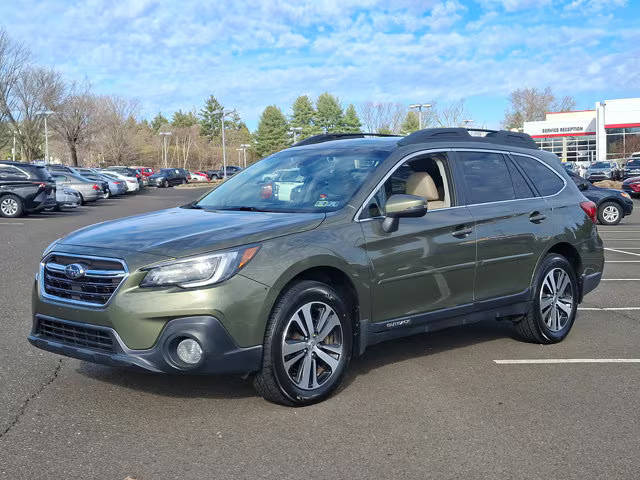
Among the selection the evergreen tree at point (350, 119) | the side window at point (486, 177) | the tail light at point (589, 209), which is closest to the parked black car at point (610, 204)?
the tail light at point (589, 209)

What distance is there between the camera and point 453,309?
5.80m

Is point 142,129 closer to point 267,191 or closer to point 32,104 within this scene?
point 32,104

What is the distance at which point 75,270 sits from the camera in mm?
4664

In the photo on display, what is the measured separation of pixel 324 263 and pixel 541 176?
2922 mm

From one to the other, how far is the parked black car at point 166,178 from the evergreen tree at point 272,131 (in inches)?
2387


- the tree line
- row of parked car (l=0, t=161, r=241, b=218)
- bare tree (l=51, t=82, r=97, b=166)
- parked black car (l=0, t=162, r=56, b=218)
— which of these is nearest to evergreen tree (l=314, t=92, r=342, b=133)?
the tree line

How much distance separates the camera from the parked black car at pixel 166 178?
66500 millimetres

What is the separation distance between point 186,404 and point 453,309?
2.15 metres

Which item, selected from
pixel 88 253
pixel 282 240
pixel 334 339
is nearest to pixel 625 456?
pixel 334 339

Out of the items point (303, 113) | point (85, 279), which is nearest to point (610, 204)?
point (85, 279)

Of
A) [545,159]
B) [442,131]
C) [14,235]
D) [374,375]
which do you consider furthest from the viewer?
[14,235]

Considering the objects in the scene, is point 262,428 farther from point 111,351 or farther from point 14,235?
point 14,235

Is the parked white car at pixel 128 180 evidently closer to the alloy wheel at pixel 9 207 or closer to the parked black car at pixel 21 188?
the parked black car at pixel 21 188

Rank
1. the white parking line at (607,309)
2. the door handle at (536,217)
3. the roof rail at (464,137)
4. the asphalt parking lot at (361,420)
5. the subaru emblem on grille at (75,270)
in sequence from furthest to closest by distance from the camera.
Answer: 1. the white parking line at (607,309)
2. the door handle at (536,217)
3. the roof rail at (464,137)
4. the subaru emblem on grille at (75,270)
5. the asphalt parking lot at (361,420)
